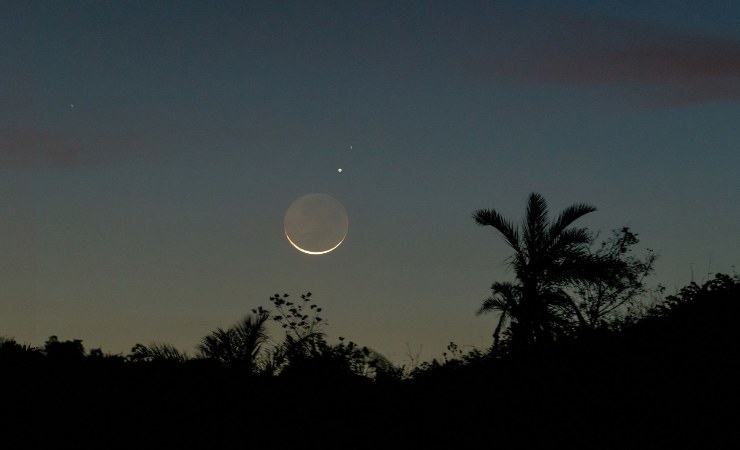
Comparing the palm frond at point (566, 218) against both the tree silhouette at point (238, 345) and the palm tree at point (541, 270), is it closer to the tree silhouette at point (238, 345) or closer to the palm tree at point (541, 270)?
the palm tree at point (541, 270)

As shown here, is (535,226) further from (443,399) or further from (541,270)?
(443,399)

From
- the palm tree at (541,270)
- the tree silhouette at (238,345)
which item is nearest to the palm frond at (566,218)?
the palm tree at (541,270)

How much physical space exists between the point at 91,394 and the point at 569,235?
1406 centimetres

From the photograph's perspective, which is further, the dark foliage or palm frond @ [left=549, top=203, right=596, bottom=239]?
palm frond @ [left=549, top=203, right=596, bottom=239]

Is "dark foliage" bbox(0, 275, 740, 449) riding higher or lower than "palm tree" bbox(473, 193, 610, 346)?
lower

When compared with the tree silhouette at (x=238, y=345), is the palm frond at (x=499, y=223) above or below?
above

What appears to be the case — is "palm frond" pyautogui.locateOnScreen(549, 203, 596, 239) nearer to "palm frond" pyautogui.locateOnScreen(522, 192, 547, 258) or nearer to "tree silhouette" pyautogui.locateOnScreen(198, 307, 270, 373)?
"palm frond" pyautogui.locateOnScreen(522, 192, 547, 258)

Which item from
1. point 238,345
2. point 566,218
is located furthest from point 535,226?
point 238,345

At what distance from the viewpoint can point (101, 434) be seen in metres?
15.9

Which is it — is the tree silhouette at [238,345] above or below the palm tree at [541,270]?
below

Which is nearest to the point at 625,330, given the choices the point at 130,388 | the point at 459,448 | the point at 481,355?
the point at 481,355

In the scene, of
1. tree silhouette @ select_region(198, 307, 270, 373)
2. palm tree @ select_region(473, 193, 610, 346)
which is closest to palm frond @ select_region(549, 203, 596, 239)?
palm tree @ select_region(473, 193, 610, 346)

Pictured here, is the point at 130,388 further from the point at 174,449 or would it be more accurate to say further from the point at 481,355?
the point at 481,355

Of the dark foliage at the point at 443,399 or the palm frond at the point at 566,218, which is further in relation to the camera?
the palm frond at the point at 566,218
